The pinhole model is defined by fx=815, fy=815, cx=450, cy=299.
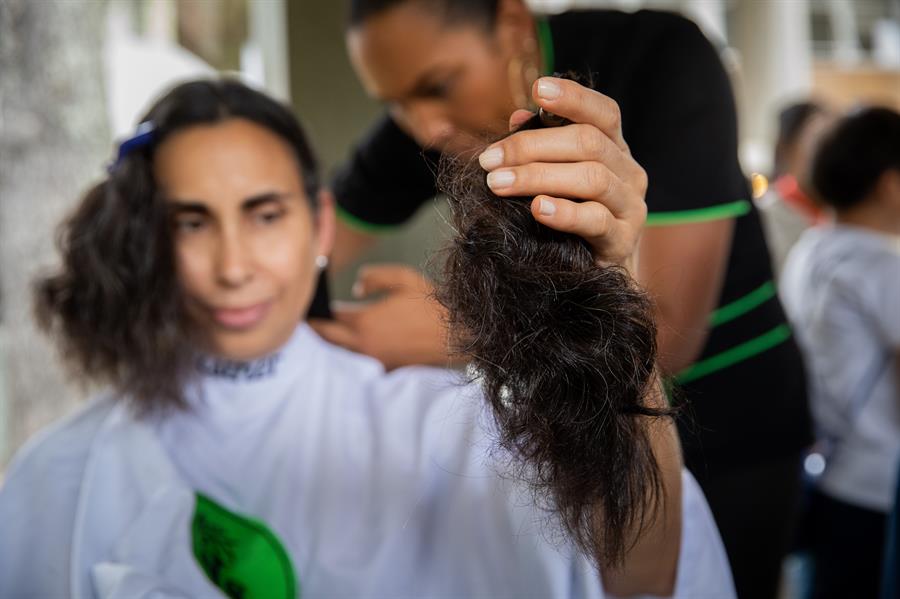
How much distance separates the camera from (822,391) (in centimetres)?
199

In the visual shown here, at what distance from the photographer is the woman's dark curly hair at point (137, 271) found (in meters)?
1.39

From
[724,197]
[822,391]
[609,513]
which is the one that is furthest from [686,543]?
[822,391]

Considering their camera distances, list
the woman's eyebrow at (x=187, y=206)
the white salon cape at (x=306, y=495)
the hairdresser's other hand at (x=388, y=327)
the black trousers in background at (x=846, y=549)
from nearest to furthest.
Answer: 1. the white salon cape at (x=306, y=495)
2. the woman's eyebrow at (x=187, y=206)
3. the hairdresser's other hand at (x=388, y=327)
4. the black trousers in background at (x=846, y=549)

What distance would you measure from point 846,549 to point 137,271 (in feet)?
5.50

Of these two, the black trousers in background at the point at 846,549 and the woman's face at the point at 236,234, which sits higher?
the woman's face at the point at 236,234

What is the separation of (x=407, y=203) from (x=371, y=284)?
0.57 m

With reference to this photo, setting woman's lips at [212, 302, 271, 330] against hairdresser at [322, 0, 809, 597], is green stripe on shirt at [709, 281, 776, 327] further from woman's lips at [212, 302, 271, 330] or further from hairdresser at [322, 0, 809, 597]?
woman's lips at [212, 302, 271, 330]

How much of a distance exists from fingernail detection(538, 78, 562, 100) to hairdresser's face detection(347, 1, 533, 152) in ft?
2.44

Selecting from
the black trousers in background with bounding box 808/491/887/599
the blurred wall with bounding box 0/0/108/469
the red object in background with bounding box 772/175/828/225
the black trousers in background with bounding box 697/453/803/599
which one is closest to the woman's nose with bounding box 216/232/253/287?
the black trousers in background with bounding box 697/453/803/599

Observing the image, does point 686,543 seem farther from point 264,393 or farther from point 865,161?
point 865,161

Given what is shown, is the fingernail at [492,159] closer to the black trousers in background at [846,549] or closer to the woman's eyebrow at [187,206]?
the woman's eyebrow at [187,206]

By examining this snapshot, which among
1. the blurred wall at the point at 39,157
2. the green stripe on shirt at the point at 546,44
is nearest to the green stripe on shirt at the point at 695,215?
the green stripe on shirt at the point at 546,44

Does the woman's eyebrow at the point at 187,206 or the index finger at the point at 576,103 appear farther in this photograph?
the woman's eyebrow at the point at 187,206

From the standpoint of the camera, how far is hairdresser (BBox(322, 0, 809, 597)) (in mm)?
1228
